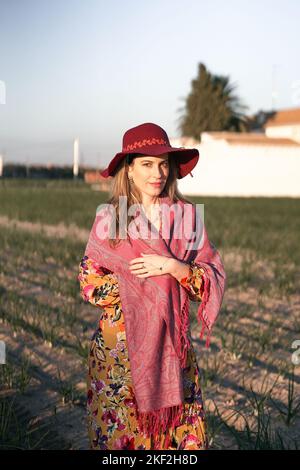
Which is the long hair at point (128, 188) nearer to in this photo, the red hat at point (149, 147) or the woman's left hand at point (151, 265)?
the red hat at point (149, 147)

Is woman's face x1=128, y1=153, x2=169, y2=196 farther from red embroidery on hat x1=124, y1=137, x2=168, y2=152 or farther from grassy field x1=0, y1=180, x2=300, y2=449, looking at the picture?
grassy field x1=0, y1=180, x2=300, y2=449

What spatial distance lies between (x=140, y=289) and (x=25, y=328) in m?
3.45

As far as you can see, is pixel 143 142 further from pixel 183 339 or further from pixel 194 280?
pixel 183 339

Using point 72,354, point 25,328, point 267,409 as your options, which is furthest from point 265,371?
point 25,328

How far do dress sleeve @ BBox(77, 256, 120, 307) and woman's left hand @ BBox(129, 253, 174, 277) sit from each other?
121 millimetres

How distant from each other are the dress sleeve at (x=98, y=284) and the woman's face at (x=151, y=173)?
1.02 feet

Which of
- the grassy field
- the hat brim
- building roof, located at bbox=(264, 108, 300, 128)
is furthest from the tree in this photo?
the hat brim

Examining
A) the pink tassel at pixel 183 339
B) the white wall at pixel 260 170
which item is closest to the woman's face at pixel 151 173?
the pink tassel at pixel 183 339

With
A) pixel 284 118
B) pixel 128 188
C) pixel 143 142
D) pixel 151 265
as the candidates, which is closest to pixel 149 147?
pixel 143 142

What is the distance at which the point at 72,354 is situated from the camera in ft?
15.7

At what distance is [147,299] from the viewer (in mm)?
2170

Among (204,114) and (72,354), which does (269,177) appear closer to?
(204,114)

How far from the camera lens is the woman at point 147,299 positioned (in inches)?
84.8

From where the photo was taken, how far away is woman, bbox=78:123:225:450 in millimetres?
2154
